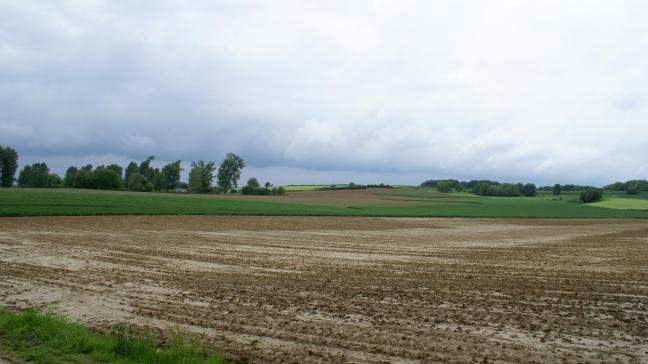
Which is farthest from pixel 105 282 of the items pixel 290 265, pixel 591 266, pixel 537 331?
pixel 591 266

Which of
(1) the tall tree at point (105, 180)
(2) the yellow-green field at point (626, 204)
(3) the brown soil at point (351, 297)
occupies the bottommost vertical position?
(3) the brown soil at point (351, 297)

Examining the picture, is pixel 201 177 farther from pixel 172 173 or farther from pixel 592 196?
pixel 592 196

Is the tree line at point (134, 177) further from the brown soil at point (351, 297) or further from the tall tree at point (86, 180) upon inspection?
the brown soil at point (351, 297)

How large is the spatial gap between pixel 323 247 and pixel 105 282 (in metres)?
13.8

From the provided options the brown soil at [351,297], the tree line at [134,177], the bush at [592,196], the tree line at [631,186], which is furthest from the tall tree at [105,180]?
the tree line at [631,186]

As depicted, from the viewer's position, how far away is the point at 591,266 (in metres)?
20.1

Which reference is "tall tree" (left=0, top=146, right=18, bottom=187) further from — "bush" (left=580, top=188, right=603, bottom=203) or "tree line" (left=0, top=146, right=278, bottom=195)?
"bush" (left=580, top=188, right=603, bottom=203)

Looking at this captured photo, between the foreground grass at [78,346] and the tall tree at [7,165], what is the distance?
137577mm

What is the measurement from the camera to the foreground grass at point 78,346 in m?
7.43

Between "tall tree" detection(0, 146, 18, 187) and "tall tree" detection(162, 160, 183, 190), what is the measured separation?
128ft

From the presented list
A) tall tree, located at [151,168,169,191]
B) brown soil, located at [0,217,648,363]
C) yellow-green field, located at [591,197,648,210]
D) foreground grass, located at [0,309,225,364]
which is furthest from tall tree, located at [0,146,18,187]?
yellow-green field, located at [591,197,648,210]

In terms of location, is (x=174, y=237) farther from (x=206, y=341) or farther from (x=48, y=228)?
(x=206, y=341)

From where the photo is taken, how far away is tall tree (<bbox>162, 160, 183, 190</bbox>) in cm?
14800

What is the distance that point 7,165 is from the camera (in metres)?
124
